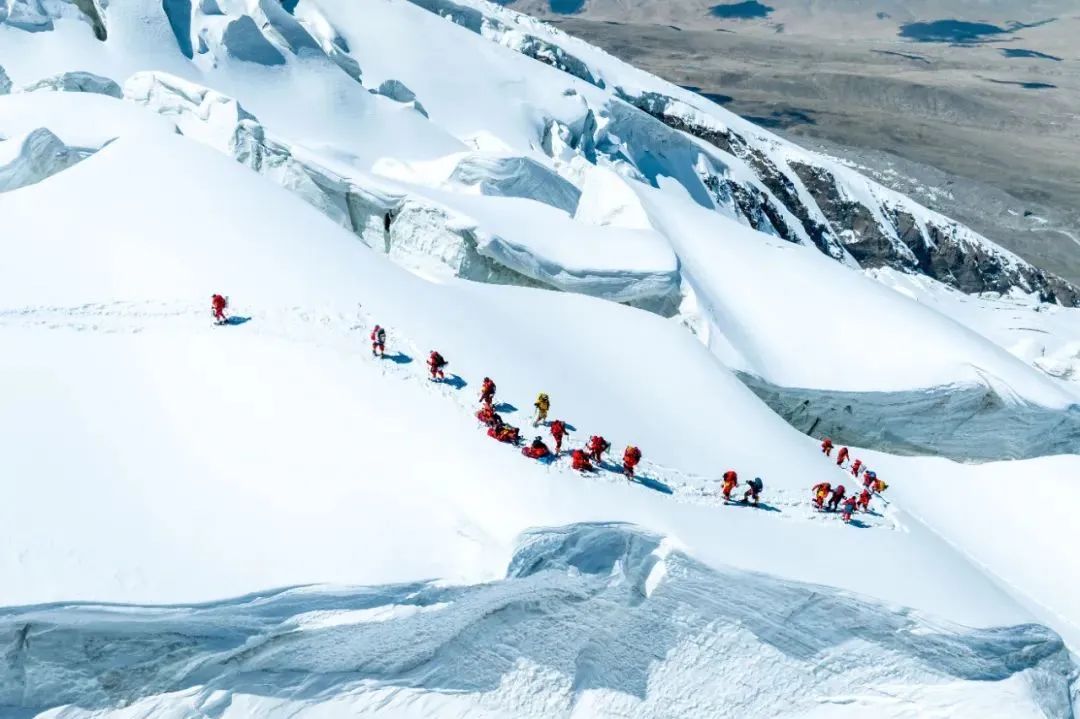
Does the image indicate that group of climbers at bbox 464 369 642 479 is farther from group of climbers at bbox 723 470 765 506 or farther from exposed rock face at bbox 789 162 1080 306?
exposed rock face at bbox 789 162 1080 306

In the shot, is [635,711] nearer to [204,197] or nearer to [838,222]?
[204,197]

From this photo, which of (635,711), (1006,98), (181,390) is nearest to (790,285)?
(635,711)

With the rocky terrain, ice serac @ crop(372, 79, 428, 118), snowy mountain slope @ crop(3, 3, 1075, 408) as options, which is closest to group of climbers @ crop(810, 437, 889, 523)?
snowy mountain slope @ crop(3, 3, 1075, 408)

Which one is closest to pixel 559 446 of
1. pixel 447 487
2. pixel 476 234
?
pixel 447 487

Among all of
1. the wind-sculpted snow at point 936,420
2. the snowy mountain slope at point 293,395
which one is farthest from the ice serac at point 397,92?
the wind-sculpted snow at point 936,420

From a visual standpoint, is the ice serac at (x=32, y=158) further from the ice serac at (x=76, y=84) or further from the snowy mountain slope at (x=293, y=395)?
the ice serac at (x=76, y=84)

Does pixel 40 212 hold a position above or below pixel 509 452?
above

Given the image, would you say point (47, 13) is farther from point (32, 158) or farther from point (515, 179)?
point (515, 179)
